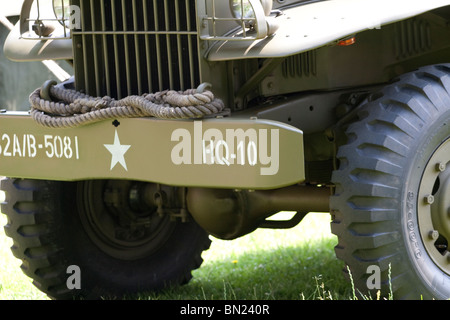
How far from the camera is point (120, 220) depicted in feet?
18.1

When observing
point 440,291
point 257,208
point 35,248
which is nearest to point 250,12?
point 257,208

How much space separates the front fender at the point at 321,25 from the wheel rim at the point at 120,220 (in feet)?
4.36

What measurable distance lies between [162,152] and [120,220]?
1.38 meters

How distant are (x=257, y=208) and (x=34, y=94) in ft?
3.93

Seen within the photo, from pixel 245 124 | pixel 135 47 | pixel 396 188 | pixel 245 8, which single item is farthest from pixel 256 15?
pixel 396 188

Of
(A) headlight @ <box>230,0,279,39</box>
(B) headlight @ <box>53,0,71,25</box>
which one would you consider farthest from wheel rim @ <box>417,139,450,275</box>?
(B) headlight @ <box>53,0,71,25</box>

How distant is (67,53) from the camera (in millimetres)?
4840

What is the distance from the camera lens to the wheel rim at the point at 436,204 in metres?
4.39

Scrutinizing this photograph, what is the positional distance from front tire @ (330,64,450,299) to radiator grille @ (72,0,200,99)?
0.81 metres

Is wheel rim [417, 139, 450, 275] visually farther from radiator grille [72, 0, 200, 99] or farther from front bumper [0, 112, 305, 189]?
radiator grille [72, 0, 200, 99]

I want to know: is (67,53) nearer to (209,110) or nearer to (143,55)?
(143,55)

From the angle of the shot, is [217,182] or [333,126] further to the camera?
[333,126]

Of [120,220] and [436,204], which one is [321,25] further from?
[120,220]

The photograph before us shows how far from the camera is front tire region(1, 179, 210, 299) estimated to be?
518 centimetres
